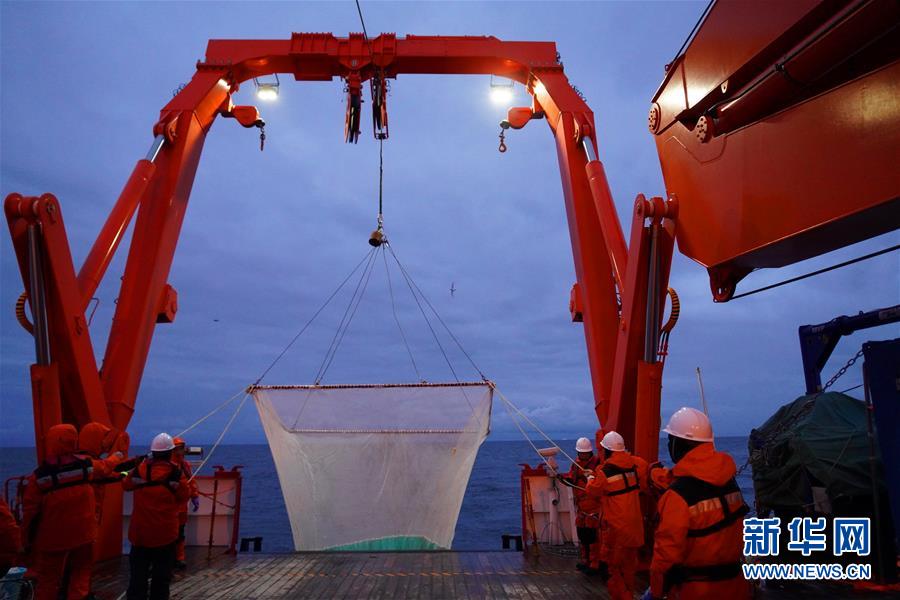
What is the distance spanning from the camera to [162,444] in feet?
17.0

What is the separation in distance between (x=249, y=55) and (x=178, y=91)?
1.35m

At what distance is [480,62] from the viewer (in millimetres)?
9859

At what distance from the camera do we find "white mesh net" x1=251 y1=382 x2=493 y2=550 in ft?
28.0

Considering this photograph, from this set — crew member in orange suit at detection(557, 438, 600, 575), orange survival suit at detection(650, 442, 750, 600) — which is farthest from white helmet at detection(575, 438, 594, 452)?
orange survival suit at detection(650, 442, 750, 600)

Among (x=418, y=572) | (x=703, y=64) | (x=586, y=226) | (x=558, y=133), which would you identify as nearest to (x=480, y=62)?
(x=558, y=133)

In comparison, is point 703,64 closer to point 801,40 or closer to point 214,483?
point 801,40

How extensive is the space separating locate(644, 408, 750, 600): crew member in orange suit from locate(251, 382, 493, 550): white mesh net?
5.40 metres

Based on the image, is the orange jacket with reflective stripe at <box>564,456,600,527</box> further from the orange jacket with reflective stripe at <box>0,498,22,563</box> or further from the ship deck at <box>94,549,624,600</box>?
the orange jacket with reflective stripe at <box>0,498,22,563</box>

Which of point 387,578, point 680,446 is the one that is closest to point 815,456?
point 680,446

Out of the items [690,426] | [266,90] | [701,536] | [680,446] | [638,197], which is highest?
[266,90]

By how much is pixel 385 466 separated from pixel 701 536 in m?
6.41

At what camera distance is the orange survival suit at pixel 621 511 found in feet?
16.1

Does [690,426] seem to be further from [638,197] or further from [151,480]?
[151,480]

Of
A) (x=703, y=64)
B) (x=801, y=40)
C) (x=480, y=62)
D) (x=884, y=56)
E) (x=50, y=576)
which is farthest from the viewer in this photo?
(x=480, y=62)
